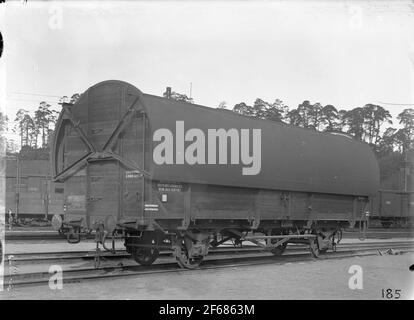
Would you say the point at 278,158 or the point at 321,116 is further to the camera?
the point at 321,116

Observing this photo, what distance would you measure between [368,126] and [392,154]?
21.1 m

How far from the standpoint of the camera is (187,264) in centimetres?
1200

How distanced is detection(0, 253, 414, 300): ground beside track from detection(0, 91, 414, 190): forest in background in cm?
1822

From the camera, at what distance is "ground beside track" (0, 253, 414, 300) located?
8.38 metres

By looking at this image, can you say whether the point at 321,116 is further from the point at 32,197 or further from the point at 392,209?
the point at 32,197

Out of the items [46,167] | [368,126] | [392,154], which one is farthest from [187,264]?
[392,154]

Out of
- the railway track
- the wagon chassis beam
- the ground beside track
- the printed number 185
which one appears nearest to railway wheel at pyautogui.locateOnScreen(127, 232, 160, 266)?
the railway track

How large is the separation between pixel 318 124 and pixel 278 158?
3120cm

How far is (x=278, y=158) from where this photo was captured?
1312 cm
